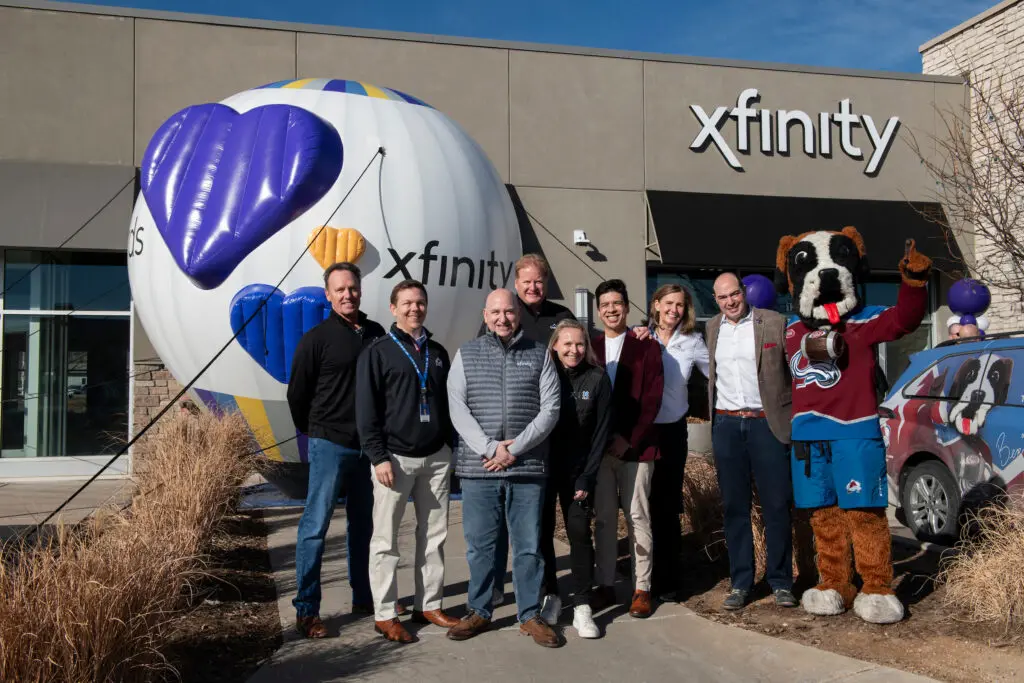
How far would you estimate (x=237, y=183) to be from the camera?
21.6 feet

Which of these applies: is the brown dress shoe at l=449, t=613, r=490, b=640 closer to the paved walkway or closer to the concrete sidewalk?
the concrete sidewalk

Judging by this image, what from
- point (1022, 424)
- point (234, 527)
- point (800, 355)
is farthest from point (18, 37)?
point (1022, 424)

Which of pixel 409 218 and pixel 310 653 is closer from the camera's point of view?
pixel 310 653

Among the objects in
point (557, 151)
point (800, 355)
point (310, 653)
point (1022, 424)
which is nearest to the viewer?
point (310, 653)

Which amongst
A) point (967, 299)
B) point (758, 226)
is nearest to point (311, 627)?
point (967, 299)

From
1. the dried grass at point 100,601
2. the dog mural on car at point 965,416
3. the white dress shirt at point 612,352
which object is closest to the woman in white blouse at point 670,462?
the white dress shirt at point 612,352

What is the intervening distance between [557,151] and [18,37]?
731cm

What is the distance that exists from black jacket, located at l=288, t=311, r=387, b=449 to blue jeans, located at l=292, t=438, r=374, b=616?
0.25 feet

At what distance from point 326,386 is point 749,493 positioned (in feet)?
7.57

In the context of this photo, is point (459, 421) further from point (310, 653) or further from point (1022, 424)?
point (1022, 424)

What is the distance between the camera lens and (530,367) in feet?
14.0

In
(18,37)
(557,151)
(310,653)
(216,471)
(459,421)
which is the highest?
(18,37)

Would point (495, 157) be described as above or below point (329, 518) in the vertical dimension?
above

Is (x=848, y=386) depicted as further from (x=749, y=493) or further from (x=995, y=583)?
(x=995, y=583)
